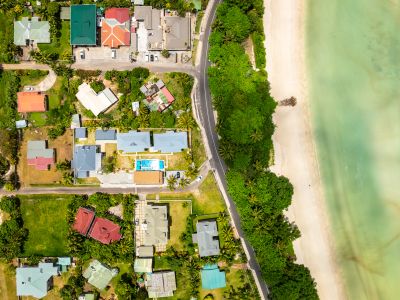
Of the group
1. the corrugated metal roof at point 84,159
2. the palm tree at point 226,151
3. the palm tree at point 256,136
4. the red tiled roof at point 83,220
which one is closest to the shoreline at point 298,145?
the palm tree at point 256,136

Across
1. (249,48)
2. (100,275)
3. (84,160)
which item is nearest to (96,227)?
(100,275)

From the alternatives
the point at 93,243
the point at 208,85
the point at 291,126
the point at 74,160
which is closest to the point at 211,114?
the point at 208,85

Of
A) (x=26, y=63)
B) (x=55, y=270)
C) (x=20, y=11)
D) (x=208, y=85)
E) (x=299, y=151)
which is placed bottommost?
(x=55, y=270)

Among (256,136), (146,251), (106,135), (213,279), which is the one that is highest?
(106,135)

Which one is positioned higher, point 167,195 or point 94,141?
point 94,141

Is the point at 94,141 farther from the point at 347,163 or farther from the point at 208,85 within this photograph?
the point at 347,163

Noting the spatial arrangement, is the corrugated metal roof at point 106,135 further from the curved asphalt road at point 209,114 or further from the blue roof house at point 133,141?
the curved asphalt road at point 209,114

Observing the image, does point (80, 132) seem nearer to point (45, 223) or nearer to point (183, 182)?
point (45, 223)

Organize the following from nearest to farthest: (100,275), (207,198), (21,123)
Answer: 1. (100,275)
2. (207,198)
3. (21,123)
